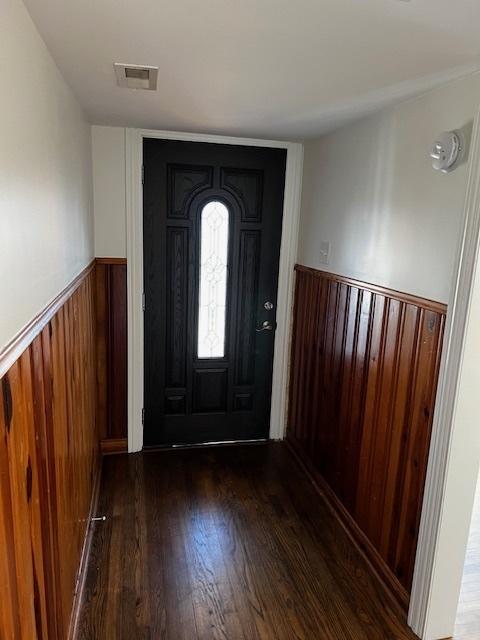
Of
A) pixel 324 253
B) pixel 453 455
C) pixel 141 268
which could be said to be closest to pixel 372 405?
pixel 453 455

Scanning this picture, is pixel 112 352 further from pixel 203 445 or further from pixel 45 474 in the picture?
pixel 45 474

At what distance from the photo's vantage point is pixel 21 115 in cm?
Answer: 108

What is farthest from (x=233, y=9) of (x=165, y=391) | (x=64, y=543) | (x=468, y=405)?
(x=165, y=391)

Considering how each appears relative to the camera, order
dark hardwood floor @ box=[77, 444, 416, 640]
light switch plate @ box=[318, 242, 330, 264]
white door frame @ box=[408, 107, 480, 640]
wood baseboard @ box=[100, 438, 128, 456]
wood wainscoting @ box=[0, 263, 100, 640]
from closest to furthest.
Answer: wood wainscoting @ box=[0, 263, 100, 640] → white door frame @ box=[408, 107, 480, 640] → dark hardwood floor @ box=[77, 444, 416, 640] → light switch plate @ box=[318, 242, 330, 264] → wood baseboard @ box=[100, 438, 128, 456]

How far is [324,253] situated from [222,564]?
5.75 ft

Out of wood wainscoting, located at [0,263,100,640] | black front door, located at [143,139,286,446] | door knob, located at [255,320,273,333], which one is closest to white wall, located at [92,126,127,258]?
black front door, located at [143,139,286,446]

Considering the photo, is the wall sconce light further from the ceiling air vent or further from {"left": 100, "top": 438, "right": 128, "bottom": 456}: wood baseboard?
{"left": 100, "top": 438, "right": 128, "bottom": 456}: wood baseboard

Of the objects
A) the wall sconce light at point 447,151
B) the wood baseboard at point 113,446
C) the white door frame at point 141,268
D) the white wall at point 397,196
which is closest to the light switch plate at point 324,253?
the white wall at point 397,196

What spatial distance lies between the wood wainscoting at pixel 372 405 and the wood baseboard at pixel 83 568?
132 centimetres

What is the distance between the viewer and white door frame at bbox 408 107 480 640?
155 cm

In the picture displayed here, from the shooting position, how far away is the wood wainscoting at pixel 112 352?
2.88 metres

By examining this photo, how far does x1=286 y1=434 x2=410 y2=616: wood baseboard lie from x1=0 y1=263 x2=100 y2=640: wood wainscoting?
1.33 metres

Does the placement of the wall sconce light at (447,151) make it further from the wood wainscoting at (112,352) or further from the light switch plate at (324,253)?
the wood wainscoting at (112,352)

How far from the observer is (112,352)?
2.99 meters
